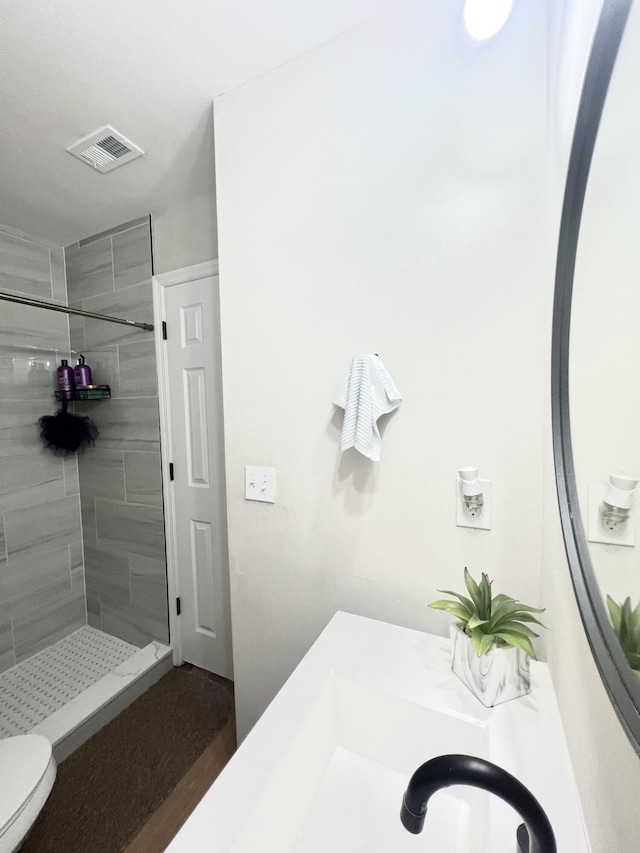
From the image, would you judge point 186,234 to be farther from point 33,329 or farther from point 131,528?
point 131,528

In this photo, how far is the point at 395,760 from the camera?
70 centimetres

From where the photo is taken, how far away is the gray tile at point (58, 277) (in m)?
2.17

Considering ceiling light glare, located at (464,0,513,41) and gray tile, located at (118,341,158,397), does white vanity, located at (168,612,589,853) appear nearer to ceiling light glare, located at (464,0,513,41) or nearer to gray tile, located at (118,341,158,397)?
ceiling light glare, located at (464,0,513,41)

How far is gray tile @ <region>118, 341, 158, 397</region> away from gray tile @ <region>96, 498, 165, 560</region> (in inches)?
26.0

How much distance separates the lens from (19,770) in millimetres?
1038

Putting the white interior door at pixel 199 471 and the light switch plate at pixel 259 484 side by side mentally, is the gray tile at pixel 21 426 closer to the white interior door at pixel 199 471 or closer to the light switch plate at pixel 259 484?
the white interior door at pixel 199 471

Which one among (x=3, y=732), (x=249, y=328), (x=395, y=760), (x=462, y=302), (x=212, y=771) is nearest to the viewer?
(x=395, y=760)

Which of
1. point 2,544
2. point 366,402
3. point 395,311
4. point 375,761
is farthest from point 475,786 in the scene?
point 2,544

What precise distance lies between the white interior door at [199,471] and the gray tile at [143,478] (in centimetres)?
9

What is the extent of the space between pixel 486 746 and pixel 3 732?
2063mm

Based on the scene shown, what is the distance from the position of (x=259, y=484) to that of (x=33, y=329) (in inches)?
73.9

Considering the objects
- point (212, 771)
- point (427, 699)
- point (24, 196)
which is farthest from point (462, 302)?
point (24, 196)

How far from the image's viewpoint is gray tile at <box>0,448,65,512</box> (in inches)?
77.4

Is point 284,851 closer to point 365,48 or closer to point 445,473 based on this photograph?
point 445,473
